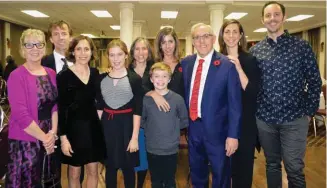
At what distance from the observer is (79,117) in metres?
2.20

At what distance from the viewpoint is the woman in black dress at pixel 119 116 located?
7.52 ft

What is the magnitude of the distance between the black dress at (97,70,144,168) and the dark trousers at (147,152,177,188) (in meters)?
0.19

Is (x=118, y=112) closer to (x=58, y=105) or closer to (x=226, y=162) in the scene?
(x=58, y=105)

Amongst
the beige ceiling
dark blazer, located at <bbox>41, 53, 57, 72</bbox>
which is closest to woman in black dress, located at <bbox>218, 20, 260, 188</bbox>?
dark blazer, located at <bbox>41, 53, 57, 72</bbox>

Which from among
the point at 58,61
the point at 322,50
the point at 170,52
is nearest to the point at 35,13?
the point at 58,61

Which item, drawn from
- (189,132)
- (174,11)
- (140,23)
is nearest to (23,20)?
(140,23)

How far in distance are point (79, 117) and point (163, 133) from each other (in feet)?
2.14

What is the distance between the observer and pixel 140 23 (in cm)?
1242

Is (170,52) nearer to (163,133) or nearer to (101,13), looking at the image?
(163,133)

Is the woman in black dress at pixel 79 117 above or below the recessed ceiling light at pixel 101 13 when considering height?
below

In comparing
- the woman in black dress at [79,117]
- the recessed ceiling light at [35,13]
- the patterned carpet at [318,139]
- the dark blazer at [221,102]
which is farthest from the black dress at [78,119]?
the recessed ceiling light at [35,13]

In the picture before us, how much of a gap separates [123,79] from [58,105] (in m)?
0.53

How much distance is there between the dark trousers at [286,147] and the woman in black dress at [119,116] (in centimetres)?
104

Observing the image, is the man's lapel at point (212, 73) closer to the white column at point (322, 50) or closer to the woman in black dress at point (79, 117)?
the woman in black dress at point (79, 117)
